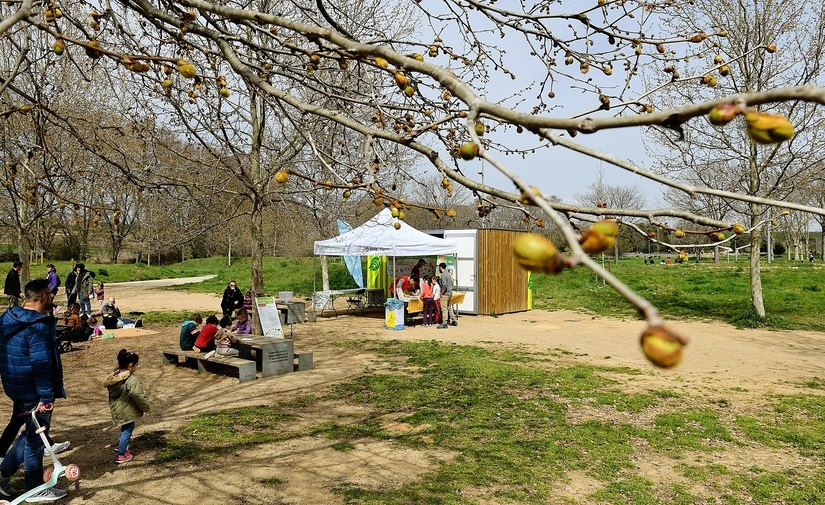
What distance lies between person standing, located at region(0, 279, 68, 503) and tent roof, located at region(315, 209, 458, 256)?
9.48 metres

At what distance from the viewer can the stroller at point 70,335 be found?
10402 millimetres

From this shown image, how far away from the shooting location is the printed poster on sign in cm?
1026

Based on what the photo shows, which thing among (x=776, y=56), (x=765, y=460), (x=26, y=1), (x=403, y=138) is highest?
(x=776, y=56)

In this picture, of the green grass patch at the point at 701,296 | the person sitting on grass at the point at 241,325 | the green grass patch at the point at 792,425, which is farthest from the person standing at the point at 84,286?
the green grass patch at the point at 792,425

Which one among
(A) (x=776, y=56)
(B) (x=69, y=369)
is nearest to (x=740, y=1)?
(A) (x=776, y=56)

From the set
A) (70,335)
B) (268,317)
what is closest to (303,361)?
(268,317)

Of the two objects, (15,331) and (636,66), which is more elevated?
→ (636,66)

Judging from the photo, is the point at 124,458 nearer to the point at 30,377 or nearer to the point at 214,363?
the point at 30,377

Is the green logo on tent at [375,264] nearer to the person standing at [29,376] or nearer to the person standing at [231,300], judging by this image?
the person standing at [231,300]

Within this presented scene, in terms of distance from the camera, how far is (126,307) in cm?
1725

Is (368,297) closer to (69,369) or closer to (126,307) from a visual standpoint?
(126,307)

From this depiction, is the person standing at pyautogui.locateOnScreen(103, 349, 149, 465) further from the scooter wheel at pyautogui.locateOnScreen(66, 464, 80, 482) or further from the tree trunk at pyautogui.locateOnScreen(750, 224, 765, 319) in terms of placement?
the tree trunk at pyautogui.locateOnScreen(750, 224, 765, 319)

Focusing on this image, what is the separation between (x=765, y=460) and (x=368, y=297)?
43.7 feet

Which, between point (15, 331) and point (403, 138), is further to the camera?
point (15, 331)
